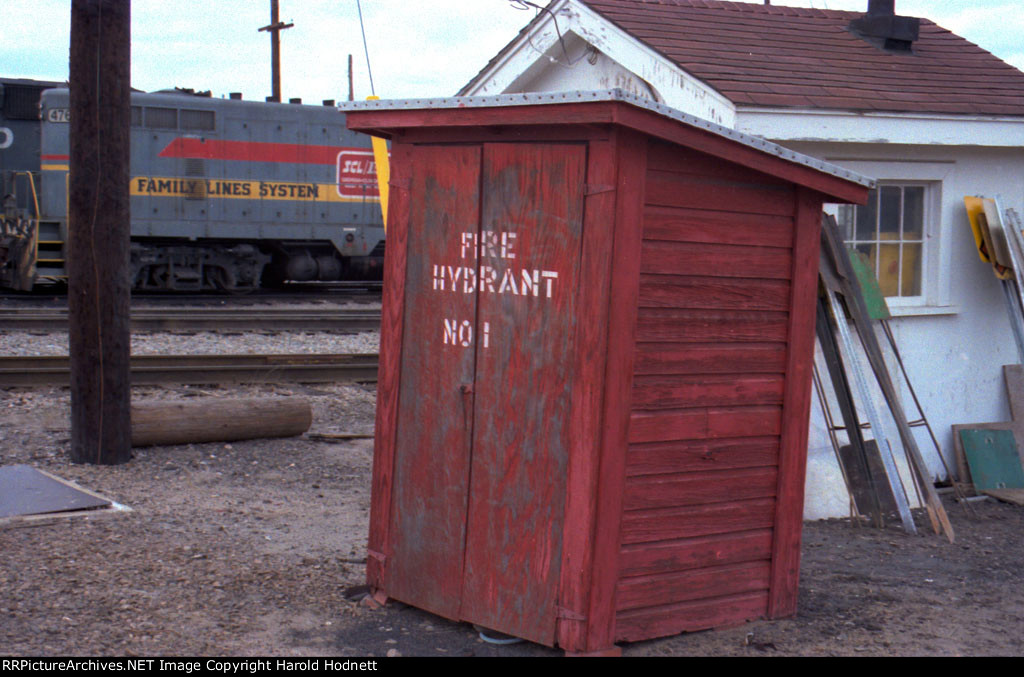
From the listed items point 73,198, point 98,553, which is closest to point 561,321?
point 98,553

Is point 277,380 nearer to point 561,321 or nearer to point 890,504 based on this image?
point 890,504

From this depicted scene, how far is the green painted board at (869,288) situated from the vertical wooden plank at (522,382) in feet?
11.7

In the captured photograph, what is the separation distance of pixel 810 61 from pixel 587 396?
4.71 m

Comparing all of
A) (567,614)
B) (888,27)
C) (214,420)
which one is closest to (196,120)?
(214,420)

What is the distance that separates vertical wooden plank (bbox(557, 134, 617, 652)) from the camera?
3.94m

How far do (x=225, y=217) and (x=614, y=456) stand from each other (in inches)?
636

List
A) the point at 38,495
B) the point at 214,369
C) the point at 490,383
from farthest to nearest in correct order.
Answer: the point at 214,369, the point at 38,495, the point at 490,383

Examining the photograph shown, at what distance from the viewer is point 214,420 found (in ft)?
25.9

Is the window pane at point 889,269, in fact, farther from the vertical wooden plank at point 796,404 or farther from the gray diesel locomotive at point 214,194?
the gray diesel locomotive at point 214,194

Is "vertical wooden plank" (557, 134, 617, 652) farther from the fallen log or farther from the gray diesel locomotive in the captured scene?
the gray diesel locomotive

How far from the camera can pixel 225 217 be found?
19.0m

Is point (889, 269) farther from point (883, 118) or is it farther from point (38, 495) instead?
point (38, 495)

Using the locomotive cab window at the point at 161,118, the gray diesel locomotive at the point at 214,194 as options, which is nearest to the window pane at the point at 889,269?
the gray diesel locomotive at the point at 214,194

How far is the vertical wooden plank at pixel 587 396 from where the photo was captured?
3943 millimetres
